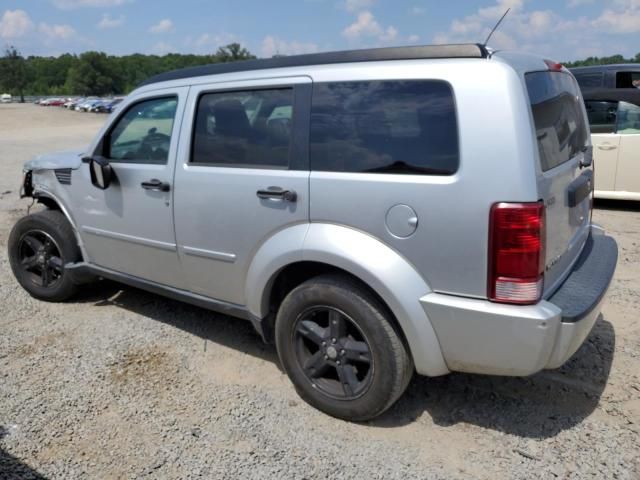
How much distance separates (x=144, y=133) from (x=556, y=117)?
2665mm

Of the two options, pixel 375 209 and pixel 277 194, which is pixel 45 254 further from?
pixel 375 209

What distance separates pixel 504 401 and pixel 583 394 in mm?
476

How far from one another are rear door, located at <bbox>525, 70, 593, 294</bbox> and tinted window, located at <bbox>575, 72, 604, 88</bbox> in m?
5.25

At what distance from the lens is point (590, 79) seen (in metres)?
8.04

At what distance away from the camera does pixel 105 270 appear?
429cm

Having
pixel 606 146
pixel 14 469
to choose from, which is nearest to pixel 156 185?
pixel 14 469

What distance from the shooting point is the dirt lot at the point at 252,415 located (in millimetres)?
A: 2715

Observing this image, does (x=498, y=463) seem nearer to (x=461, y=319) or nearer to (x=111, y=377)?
(x=461, y=319)

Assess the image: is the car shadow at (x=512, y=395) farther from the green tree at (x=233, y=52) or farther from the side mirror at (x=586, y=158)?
the green tree at (x=233, y=52)

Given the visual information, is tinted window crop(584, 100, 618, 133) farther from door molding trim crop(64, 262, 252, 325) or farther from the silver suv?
door molding trim crop(64, 262, 252, 325)

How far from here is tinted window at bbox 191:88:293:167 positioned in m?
3.12

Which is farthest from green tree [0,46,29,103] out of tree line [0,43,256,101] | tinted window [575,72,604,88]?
tinted window [575,72,604,88]

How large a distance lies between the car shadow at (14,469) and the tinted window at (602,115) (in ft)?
25.4

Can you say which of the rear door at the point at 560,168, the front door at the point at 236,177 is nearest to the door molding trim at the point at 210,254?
the front door at the point at 236,177
